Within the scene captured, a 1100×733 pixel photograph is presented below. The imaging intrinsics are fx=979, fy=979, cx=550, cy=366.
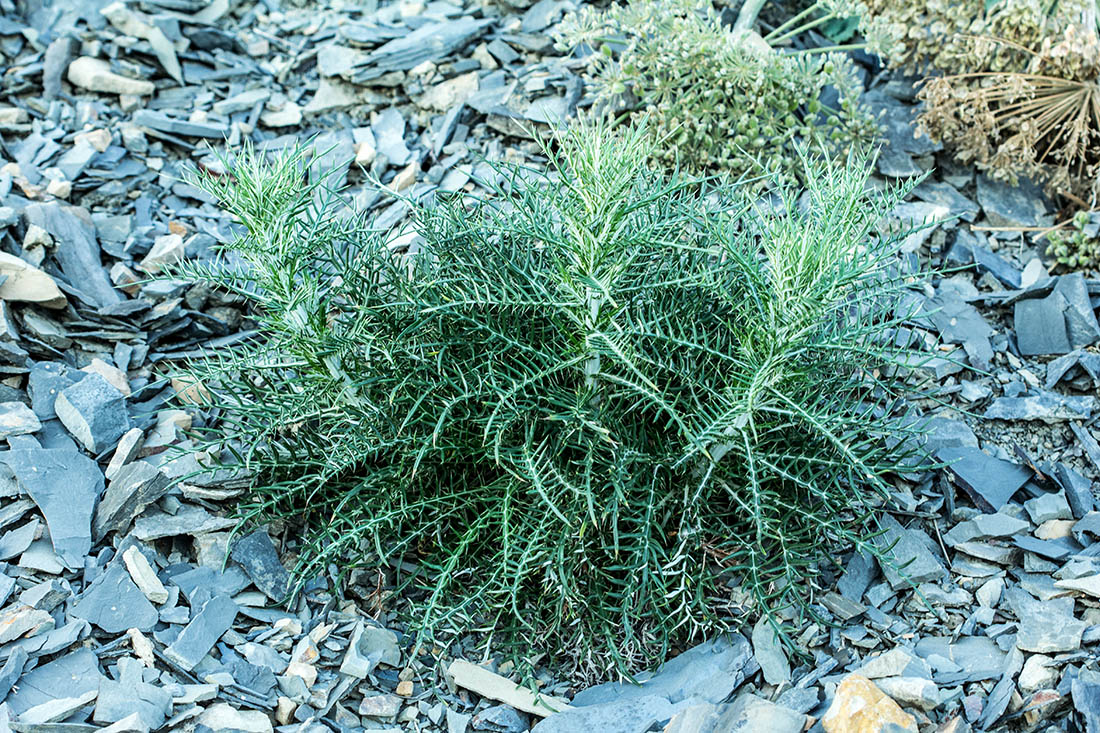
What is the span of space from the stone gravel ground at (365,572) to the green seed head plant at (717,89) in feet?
1.29

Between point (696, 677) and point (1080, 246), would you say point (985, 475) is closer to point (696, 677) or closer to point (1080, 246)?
point (696, 677)

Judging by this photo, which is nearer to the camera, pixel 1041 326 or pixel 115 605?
pixel 115 605

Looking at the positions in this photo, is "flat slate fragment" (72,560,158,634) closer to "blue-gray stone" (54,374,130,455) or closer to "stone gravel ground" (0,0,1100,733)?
"stone gravel ground" (0,0,1100,733)

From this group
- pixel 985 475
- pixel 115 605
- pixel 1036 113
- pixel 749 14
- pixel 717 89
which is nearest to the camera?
pixel 115 605

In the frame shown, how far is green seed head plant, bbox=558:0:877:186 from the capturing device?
414 cm

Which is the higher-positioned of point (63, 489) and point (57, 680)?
point (63, 489)

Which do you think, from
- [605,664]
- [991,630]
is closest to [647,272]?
[605,664]

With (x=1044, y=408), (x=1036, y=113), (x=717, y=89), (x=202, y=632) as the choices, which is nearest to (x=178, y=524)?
(x=202, y=632)

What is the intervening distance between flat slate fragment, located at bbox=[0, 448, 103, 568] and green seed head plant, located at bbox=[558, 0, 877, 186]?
2.54 m

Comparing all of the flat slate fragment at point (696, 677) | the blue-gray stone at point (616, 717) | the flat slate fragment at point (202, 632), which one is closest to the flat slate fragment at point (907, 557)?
the flat slate fragment at point (696, 677)

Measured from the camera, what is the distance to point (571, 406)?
269cm

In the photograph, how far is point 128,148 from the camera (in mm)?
4707

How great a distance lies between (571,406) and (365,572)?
3.06ft

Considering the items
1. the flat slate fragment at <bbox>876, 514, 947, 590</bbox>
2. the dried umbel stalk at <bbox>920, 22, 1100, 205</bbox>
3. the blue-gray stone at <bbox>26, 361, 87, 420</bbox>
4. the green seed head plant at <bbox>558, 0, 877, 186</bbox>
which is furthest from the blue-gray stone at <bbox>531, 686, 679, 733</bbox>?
the dried umbel stalk at <bbox>920, 22, 1100, 205</bbox>
